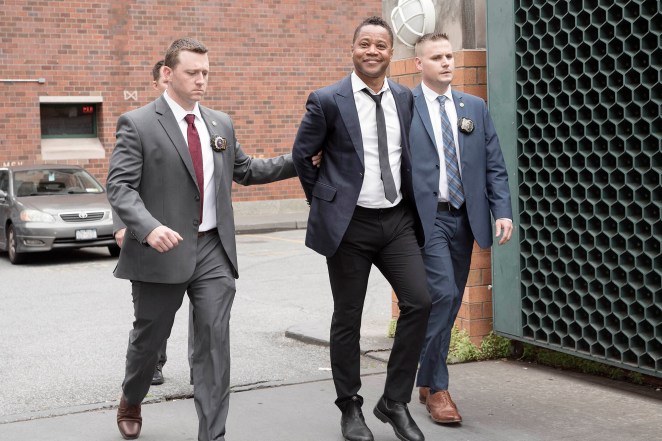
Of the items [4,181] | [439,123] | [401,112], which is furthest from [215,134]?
[4,181]

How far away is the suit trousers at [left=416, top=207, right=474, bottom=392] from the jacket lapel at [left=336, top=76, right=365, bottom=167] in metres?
0.82

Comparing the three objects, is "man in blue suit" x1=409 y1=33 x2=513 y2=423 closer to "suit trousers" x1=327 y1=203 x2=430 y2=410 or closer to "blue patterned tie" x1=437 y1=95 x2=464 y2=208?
"blue patterned tie" x1=437 y1=95 x2=464 y2=208

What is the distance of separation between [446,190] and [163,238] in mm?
1802

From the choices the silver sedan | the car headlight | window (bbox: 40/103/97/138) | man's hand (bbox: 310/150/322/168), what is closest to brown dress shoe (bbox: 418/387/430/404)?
man's hand (bbox: 310/150/322/168)

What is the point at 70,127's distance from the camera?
22.1 metres

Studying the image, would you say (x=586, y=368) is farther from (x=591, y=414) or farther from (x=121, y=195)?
(x=121, y=195)

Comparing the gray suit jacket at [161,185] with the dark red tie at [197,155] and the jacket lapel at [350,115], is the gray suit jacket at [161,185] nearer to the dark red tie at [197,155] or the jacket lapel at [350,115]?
the dark red tie at [197,155]

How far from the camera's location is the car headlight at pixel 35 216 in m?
15.6

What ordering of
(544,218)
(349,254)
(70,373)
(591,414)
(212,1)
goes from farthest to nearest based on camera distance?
1. (212,1)
2. (70,373)
3. (544,218)
4. (591,414)
5. (349,254)

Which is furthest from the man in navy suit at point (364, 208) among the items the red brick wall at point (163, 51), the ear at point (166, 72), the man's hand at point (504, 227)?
the red brick wall at point (163, 51)

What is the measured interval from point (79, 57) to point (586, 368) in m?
16.6

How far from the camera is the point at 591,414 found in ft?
19.8

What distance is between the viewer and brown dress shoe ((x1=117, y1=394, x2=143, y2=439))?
5707mm

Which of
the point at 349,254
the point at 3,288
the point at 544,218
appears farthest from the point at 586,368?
the point at 3,288
